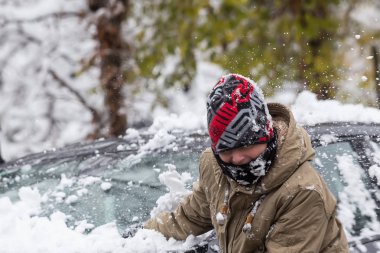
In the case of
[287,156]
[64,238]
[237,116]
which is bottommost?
[64,238]

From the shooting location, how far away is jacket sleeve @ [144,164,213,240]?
2096 millimetres

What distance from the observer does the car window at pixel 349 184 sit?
6.78ft

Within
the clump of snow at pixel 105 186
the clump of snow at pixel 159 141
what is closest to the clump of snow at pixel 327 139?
the clump of snow at pixel 159 141

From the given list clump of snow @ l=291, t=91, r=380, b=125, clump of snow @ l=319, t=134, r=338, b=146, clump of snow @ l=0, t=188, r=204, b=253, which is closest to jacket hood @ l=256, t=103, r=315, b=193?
clump of snow @ l=0, t=188, r=204, b=253

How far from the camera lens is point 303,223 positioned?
1.62m

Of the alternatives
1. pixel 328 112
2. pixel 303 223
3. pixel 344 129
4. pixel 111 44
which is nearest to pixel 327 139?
pixel 344 129

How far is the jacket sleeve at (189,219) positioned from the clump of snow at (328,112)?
0.89m

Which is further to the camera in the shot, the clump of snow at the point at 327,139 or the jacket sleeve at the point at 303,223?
the clump of snow at the point at 327,139

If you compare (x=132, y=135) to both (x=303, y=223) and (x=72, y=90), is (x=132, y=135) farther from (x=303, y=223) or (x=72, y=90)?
(x=72, y=90)

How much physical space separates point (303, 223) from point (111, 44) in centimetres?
556

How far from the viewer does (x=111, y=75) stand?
6.63 meters

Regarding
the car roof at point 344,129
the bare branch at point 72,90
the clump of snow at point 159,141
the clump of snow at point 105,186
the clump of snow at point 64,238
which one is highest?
the car roof at point 344,129

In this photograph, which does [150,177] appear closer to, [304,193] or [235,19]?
[304,193]

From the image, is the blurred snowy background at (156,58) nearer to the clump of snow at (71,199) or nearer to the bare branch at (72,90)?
the bare branch at (72,90)
